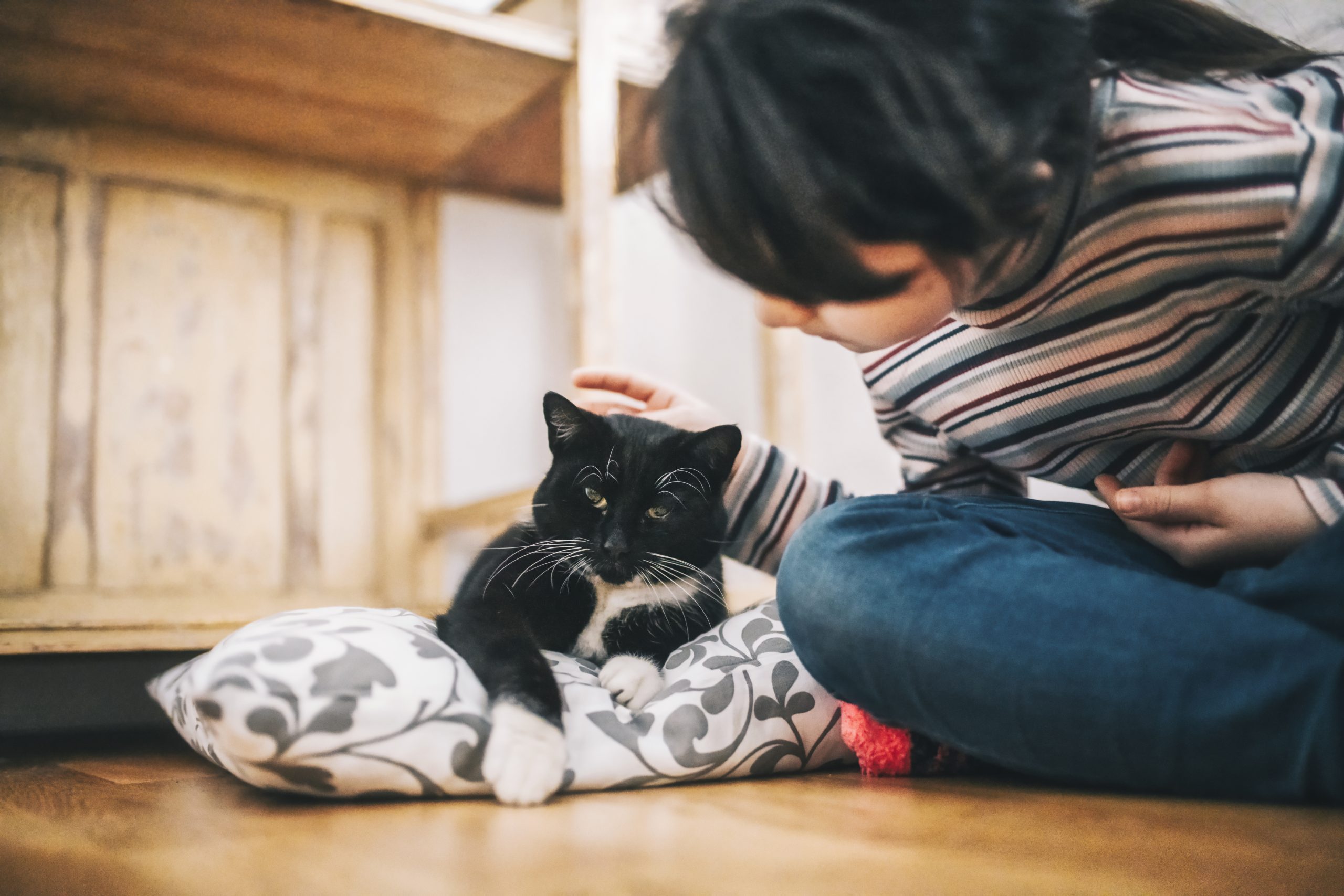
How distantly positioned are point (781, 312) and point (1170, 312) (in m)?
0.31

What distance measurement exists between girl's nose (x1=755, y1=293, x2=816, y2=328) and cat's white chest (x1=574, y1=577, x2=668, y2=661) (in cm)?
44

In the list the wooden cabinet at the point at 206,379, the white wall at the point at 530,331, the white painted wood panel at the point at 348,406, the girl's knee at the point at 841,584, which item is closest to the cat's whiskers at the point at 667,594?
the girl's knee at the point at 841,584

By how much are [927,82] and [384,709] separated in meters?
0.56

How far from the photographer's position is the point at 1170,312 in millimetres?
716

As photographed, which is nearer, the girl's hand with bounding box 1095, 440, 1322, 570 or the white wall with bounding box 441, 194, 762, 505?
the girl's hand with bounding box 1095, 440, 1322, 570

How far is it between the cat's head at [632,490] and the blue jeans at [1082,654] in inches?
10.7

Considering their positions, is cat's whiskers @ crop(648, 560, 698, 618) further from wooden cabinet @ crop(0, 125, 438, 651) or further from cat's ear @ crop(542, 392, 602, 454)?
wooden cabinet @ crop(0, 125, 438, 651)

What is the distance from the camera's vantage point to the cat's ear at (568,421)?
1031mm

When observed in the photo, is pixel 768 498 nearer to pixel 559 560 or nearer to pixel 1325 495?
pixel 559 560

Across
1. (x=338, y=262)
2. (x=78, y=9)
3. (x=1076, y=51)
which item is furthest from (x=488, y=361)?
(x=1076, y=51)

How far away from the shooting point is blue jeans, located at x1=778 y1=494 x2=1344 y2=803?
62cm

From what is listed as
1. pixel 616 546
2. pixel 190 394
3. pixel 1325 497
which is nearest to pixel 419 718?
pixel 616 546

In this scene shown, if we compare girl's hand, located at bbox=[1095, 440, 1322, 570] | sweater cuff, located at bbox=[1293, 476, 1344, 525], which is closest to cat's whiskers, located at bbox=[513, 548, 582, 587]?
girl's hand, located at bbox=[1095, 440, 1322, 570]

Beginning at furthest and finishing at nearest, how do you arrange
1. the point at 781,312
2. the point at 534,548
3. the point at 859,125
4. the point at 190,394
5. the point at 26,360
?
the point at 190,394 < the point at 26,360 < the point at 534,548 < the point at 781,312 < the point at 859,125
